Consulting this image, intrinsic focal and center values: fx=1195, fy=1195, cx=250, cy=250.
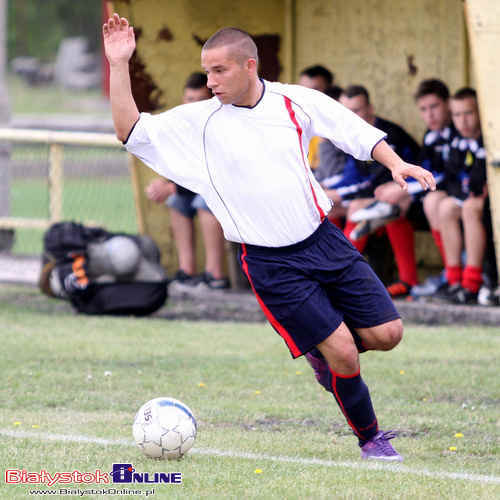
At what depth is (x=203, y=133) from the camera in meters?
4.95

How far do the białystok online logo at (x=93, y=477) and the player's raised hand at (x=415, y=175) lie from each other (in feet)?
4.72

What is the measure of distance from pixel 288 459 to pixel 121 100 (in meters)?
1.62

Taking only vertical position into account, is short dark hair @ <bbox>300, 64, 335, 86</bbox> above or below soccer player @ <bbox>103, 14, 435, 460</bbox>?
above

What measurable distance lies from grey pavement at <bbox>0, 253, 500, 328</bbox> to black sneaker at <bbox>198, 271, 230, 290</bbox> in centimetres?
12

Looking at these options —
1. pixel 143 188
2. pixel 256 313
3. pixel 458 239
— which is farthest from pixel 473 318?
pixel 143 188

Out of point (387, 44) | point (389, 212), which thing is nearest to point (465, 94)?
point (389, 212)

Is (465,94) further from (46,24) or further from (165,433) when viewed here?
(46,24)

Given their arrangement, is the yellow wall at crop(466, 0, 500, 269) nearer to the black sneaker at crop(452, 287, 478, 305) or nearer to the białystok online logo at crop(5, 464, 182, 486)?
the black sneaker at crop(452, 287, 478, 305)

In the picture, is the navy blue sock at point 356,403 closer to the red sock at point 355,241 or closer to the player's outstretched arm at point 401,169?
the player's outstretched arm at point 401,169

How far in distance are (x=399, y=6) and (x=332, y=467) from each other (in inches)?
261

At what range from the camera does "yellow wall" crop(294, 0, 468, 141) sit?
33.8ft

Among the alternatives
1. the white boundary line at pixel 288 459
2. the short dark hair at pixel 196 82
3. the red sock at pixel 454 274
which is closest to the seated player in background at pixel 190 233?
the short dark hair at pixel 196 82

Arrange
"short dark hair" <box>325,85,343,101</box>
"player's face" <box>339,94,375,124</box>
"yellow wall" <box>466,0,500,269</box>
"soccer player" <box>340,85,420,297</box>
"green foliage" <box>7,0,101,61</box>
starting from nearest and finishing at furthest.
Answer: "yellow wall" <box>466,0,500,269</box>
"player's face" <box>339,94,375,124</box>
"soccer player" <box>340,85,420,297</box>
"short dark hair" <box>325,85,343,101</box>
"green foliage" <box>7,0,101,61</box>

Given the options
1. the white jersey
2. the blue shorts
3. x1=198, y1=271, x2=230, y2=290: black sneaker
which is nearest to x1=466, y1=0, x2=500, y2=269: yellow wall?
x1=198, y1=271, x2=230, y2=290: black sneaker
